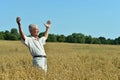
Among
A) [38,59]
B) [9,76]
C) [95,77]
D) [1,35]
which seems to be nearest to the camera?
[9,76]

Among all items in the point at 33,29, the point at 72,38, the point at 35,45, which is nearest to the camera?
the point at 33,29

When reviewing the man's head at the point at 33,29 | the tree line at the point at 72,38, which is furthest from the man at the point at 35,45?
the tree line at the point at 72,38

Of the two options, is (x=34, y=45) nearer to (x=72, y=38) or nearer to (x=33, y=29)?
(x=33, y=29)

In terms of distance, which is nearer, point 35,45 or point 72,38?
point 35,45

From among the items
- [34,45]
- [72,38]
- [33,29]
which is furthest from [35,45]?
[72,38]

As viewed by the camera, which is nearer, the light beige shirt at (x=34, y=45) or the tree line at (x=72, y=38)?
the light beige shirt at (x=34, y=45)

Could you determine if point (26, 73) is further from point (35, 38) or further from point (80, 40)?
point (80, 40)

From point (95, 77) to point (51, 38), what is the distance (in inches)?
2311

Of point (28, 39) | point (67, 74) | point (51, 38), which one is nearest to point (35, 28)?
point (28, 39)

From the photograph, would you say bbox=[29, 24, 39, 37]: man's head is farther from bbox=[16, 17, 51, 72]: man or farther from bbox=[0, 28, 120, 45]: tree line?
bbox=[0, 28, 120, 45]: tree line

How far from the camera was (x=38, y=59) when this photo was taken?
20.4 feet

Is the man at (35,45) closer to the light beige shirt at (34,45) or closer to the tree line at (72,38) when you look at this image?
the light beige shirt at (34,45)

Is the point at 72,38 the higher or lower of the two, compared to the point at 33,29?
higher

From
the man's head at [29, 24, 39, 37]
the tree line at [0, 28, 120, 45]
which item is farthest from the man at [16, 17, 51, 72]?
the tree line at [0, 28, 120, 45]
